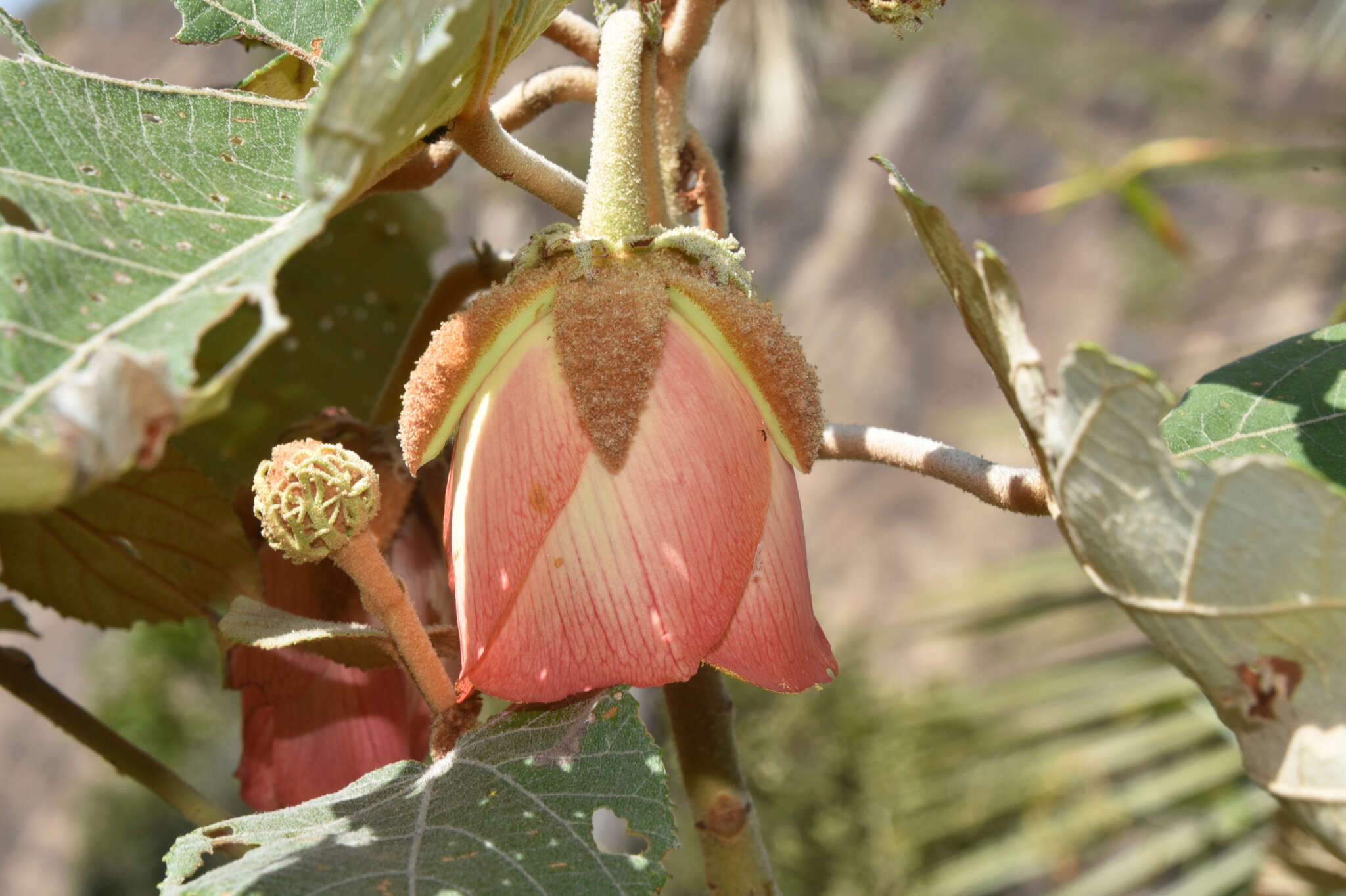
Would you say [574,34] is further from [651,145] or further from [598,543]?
[598,543]

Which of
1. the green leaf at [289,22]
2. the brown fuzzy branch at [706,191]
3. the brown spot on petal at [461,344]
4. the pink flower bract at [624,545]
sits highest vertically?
the green leaf at [289,22]

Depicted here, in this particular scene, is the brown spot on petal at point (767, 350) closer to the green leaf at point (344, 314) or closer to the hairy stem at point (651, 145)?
the hairy stem at point (651, 145)

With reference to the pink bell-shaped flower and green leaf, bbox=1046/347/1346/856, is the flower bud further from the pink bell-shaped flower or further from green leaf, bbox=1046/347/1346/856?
green leaf, bbox=1046/347/1346/856

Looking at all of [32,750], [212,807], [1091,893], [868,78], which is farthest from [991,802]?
[868,78]

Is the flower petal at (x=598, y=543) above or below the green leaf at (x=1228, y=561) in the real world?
above

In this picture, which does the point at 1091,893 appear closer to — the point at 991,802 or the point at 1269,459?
the point at 991,802

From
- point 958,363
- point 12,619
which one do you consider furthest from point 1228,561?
point 958,363

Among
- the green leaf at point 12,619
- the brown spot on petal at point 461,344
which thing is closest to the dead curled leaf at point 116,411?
the brown spot on petal at point 461,344
